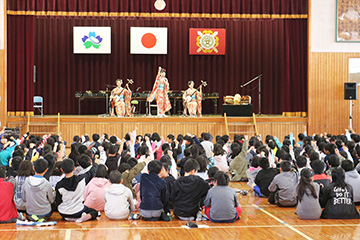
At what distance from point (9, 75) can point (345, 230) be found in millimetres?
13573

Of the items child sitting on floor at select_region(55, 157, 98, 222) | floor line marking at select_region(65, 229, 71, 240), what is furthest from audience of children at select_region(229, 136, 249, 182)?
floor line marking at select_region(65, 229, 71, 240)

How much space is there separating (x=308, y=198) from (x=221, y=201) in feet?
3.67

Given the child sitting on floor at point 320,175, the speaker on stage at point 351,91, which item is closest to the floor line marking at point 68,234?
the child sitting on floor at point 320,175

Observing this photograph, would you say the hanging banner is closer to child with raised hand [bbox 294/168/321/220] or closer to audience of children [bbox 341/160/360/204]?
audience of children [bbox 341/160/360/204]

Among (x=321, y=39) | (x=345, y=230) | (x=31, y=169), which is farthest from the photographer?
(x=321, y=39)

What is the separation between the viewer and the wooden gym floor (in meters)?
5.95

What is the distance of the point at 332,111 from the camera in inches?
692

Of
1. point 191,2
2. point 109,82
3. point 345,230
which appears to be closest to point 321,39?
point 191,2

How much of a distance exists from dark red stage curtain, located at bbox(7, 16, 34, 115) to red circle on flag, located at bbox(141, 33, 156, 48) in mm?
4179

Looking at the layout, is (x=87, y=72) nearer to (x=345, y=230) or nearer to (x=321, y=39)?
(x=321, y=39)

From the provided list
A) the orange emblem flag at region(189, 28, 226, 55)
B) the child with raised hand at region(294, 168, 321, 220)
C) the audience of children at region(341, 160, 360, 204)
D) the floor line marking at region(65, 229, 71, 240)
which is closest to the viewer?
the floor line marking at region(65, 229, 71, 240)

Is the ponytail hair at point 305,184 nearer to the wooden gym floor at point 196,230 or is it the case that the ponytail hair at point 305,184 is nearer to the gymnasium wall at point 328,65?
the wooden gym floor at point 196,230

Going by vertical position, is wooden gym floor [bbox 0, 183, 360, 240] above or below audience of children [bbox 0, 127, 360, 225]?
below

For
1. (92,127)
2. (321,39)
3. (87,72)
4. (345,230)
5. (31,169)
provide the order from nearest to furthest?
(345,230) → (31,169) → (92,127) → (321,39) → (87,72)
